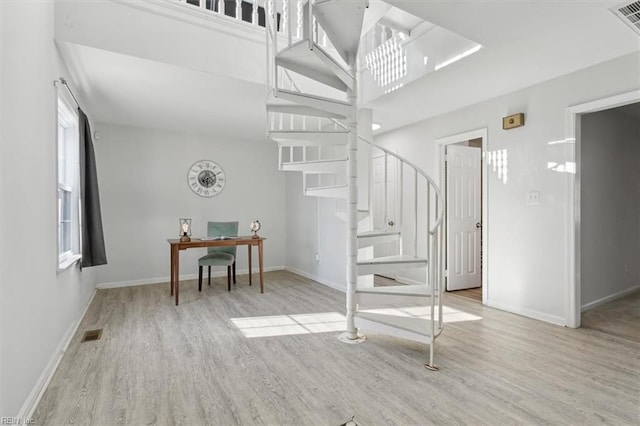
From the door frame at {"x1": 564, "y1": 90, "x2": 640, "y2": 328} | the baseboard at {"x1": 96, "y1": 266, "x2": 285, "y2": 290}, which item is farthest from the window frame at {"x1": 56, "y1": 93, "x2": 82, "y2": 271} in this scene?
the door frame at {"x1": 564, "y1": 90, "x2": 640, "y2": 328}

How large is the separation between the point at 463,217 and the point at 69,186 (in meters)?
4.66

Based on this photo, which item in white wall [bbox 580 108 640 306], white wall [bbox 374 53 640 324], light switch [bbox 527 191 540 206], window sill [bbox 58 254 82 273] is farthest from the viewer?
white wall [bbox 580 108 640 306]

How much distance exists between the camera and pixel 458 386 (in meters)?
2.08

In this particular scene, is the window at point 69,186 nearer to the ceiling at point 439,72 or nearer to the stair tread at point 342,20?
the ceiling at point 439,72

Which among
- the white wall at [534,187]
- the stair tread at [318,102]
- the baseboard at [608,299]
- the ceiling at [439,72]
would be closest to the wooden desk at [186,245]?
the ceiling at [439,72]

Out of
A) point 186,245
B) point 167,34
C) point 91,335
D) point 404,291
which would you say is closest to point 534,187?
point 404,291

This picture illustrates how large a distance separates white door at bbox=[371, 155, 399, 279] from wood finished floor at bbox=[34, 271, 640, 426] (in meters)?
2.05

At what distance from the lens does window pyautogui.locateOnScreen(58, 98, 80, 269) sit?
3133 mm

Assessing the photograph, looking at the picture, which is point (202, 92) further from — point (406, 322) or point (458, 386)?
point (458, 386)

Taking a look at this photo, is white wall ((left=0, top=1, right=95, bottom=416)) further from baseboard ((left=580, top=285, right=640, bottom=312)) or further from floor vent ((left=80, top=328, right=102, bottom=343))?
baseboard ((left=580, top=285, right=640, bottom=312))

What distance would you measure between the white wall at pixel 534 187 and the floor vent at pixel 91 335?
368 cm

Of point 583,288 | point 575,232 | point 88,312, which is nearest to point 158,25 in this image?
point 88,312

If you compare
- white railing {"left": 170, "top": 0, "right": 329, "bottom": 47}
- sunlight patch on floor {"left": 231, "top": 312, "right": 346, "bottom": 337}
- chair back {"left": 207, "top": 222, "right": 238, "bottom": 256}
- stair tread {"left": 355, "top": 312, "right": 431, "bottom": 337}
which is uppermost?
white railing {"left": 170, "top": 0, "right": 329, "bottom": 47}

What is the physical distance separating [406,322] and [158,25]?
3192 mm
